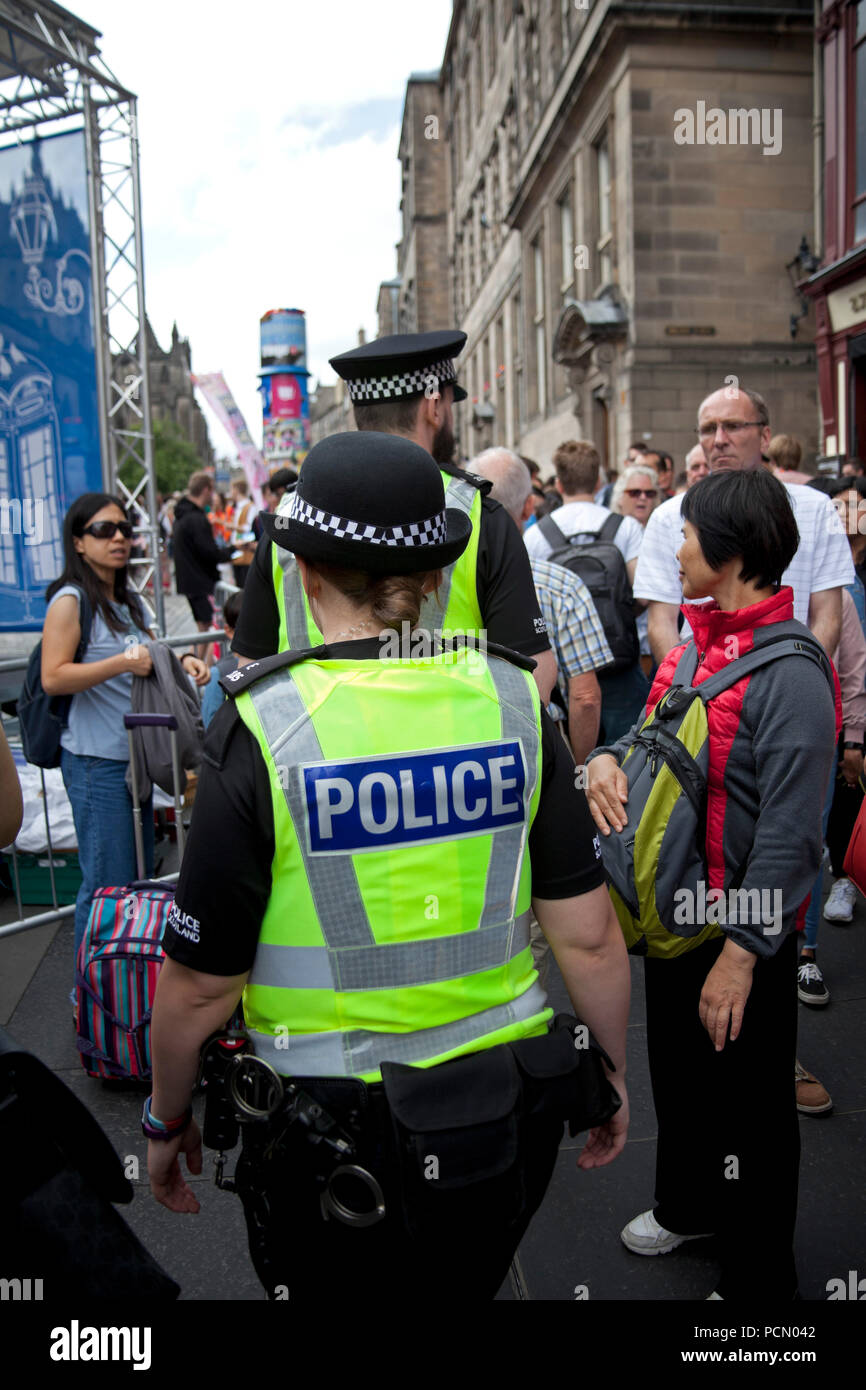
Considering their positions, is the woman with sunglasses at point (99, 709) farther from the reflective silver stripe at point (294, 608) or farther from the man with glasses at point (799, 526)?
the man with glasses at point (799, 526)

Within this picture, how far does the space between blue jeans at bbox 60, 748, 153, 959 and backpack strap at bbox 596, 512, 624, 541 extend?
261 centimetres

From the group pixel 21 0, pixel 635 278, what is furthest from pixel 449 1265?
pixel 635 278

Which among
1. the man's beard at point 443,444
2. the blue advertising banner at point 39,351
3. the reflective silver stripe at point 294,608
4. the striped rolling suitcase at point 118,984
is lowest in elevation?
the striped rolling suitcase at point 118,984

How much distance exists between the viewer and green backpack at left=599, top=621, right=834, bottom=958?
2.37 meters

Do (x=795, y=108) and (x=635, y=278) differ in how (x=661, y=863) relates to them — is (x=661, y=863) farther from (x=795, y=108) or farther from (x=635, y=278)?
(x=795, y=108)

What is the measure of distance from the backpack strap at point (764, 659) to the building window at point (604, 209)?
1898cm

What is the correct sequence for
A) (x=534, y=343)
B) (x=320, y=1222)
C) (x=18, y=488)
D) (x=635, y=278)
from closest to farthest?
(x=320, y=1222) < (x=18, y=488) < (x=635, y=278) < (x=534, y=343)

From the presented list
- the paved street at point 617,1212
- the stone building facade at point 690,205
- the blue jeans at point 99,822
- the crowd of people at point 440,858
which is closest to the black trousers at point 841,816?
the paved street at point 617,1212

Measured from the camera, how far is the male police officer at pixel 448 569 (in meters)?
2.53

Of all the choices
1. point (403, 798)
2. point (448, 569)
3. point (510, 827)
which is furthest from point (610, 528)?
point (403, 798)

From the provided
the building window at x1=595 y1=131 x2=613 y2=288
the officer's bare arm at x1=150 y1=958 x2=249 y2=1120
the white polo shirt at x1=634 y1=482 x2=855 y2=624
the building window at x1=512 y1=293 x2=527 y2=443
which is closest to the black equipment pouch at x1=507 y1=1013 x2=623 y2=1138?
the officer's bare arm at x1=150 y1=958 x2=249 y2=1120

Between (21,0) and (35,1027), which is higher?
(21,0)

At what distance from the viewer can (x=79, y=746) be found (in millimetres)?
4172
